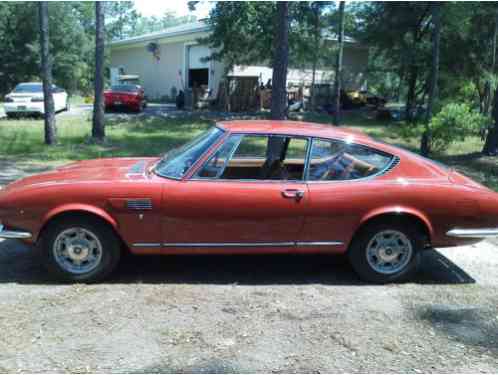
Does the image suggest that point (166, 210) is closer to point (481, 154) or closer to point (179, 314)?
point (179, 314)

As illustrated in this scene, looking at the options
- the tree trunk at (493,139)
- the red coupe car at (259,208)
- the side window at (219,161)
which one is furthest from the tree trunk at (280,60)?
the side window at (219,161)

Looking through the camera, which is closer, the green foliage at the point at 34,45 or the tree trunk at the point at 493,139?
the tree trunk at the point at 493,139

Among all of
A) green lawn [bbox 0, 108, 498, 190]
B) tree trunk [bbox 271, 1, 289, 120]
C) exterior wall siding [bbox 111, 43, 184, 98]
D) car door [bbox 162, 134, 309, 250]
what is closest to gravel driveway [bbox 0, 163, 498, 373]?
car door [bbox 162, 134, 309, 250]

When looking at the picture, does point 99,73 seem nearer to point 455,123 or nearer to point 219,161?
point 455,123

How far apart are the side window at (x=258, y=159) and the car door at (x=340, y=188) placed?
21cm

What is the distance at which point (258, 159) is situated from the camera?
5.23 m

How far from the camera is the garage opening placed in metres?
29.8

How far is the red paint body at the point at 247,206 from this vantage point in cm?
427

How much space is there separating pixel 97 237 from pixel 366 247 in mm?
2497

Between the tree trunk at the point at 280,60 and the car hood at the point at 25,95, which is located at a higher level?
the tree trunk at the point at 280,60

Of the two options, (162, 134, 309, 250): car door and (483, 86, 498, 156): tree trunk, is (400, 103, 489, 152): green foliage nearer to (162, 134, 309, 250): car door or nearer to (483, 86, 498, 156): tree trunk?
(483, 86, 498, 156): tree trunk

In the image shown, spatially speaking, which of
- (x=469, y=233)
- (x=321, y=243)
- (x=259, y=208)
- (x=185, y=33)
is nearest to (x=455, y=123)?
(x=469, y=233)

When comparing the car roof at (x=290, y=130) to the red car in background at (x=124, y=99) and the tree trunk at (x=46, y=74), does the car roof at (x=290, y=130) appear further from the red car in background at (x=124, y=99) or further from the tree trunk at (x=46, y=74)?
the red car in background at (x=124, y=99)

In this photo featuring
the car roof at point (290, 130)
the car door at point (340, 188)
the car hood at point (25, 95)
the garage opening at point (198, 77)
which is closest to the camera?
the car door at point (340, 188)
